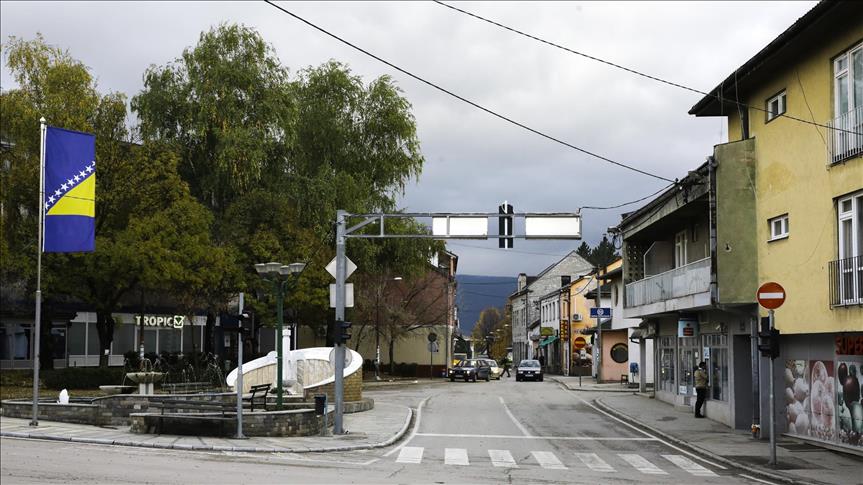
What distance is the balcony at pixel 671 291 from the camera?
25.9m

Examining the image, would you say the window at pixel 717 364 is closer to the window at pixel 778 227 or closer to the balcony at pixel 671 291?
the balcony at pixel 671 291

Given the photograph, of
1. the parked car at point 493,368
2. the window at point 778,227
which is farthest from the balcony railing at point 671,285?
the parked car at point 493,368

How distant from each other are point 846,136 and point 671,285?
37.3 ft

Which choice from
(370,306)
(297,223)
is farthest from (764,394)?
(370,306)

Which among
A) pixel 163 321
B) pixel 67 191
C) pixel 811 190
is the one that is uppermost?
pixel 67 191

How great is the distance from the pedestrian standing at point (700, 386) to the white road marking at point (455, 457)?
11.1m

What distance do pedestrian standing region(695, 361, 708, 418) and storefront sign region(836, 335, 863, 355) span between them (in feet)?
27.0

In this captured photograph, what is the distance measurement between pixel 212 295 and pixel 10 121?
11901mm

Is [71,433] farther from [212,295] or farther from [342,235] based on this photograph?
[212,295]

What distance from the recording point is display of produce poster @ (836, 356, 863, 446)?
20.0 meters

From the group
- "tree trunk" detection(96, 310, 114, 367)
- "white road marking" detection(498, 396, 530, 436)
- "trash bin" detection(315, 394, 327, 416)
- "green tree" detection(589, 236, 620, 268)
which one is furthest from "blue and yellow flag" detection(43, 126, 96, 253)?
"green tree" detection(589, 236, 620, 268)

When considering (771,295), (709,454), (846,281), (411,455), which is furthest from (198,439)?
(846,281)

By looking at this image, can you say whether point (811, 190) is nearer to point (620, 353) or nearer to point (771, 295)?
point (771, 295)

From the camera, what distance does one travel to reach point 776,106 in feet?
76.4
